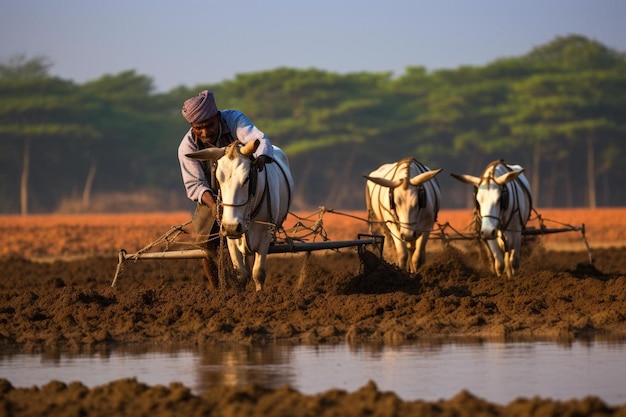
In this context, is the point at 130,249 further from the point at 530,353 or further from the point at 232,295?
the point at 530,353

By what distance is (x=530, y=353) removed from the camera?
869 cm

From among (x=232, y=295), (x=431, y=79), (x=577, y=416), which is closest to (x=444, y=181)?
(x=431, y=79)

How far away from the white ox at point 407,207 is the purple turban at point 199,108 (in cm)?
353

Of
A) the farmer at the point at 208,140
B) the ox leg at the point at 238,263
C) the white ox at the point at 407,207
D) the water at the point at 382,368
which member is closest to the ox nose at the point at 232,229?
the farmer at the point at 208,140

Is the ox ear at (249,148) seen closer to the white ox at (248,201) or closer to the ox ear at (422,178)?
the white ox at (248,201)

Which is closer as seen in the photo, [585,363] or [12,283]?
[585,363]

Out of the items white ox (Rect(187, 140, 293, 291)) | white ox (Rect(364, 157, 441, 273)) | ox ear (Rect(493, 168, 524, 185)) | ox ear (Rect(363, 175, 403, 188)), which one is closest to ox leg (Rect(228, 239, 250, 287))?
white ox (Rect(187, 140, 293, 291))

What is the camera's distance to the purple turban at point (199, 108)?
11.3 meters

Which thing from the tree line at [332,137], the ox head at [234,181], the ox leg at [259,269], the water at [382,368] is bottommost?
Answer: the water at [382,368]

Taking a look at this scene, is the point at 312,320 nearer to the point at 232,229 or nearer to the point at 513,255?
the point at 232,229

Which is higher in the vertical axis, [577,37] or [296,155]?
[577,37]

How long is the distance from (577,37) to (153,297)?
89200 mm

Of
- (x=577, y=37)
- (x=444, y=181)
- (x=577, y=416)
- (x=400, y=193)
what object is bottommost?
(x=577, y=416)

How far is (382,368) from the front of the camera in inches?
318
